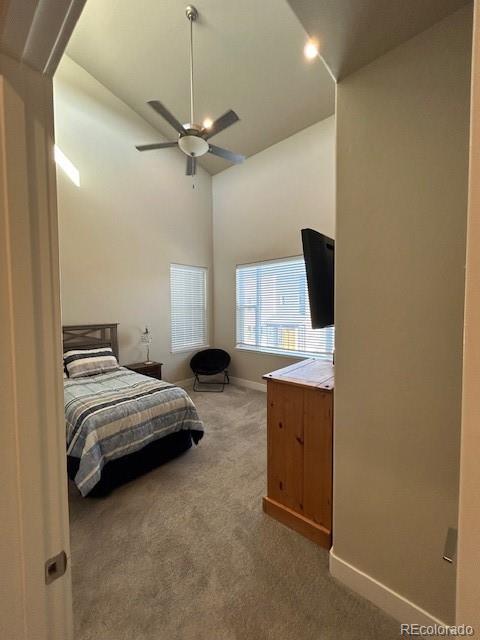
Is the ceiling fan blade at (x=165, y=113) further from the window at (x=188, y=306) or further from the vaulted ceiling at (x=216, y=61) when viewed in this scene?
A: the window at (x=188, y=306)

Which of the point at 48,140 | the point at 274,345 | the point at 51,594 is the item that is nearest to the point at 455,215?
the point at 48,140

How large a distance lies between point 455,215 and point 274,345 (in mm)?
3506

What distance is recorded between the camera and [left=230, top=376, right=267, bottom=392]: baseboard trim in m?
4.55

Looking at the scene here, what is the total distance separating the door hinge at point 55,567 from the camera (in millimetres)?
563

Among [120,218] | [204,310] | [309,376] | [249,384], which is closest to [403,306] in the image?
[309,376]

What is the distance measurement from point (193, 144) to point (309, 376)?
7.70 feet

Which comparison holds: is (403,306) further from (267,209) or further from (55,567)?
(267,209)

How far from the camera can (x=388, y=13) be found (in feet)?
3.34

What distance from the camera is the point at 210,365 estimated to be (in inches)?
185

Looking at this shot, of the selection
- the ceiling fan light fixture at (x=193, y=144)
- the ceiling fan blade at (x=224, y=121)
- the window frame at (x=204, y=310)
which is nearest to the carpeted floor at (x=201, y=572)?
the window frame at (x=204, y=310)

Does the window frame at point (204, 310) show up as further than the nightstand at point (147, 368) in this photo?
Yes

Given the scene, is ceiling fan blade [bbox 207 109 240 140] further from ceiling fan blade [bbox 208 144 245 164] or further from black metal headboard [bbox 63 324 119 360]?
black metal headboard [bbox 63 324 119 360]

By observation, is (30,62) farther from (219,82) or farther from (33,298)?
(219,82)

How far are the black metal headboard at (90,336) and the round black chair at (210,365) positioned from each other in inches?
51.6
